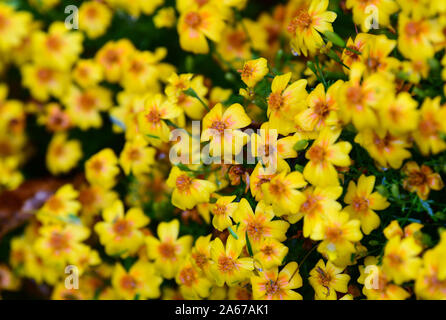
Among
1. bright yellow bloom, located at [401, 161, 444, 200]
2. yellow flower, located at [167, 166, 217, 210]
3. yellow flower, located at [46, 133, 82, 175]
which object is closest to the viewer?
bright yellow bloom, located at [401, 161, 444, 200]

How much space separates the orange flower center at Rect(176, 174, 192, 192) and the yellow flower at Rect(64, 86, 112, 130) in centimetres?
75

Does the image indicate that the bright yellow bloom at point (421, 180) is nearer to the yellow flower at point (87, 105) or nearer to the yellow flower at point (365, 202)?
the yellow flower at point (365, 202)

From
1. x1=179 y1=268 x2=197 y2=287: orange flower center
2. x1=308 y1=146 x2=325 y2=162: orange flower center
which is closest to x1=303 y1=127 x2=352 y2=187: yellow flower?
x1=308 y1=146 x2=325 y2=162: orange flower center

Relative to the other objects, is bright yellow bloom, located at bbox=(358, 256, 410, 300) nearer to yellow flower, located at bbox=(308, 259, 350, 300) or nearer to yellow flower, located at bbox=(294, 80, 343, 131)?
yellow flower, located at bbox=(308, 259, 350, 300)

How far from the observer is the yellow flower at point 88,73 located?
1795mm

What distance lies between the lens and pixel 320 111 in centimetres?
107

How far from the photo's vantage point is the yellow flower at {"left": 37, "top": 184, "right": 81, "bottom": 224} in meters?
1.59

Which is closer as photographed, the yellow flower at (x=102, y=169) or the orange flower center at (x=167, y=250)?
the orange flower center at (x=167, y=250)

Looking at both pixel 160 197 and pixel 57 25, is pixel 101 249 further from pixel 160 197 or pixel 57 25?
pixel 57 25

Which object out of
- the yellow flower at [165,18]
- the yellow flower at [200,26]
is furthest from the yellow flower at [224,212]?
the yellow flower at [165,18]

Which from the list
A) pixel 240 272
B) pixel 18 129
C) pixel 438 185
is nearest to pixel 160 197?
pixel 240 272

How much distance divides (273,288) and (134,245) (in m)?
0.49

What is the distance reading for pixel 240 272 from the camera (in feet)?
3.74

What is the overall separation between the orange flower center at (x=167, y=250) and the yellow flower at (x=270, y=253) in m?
0.35
